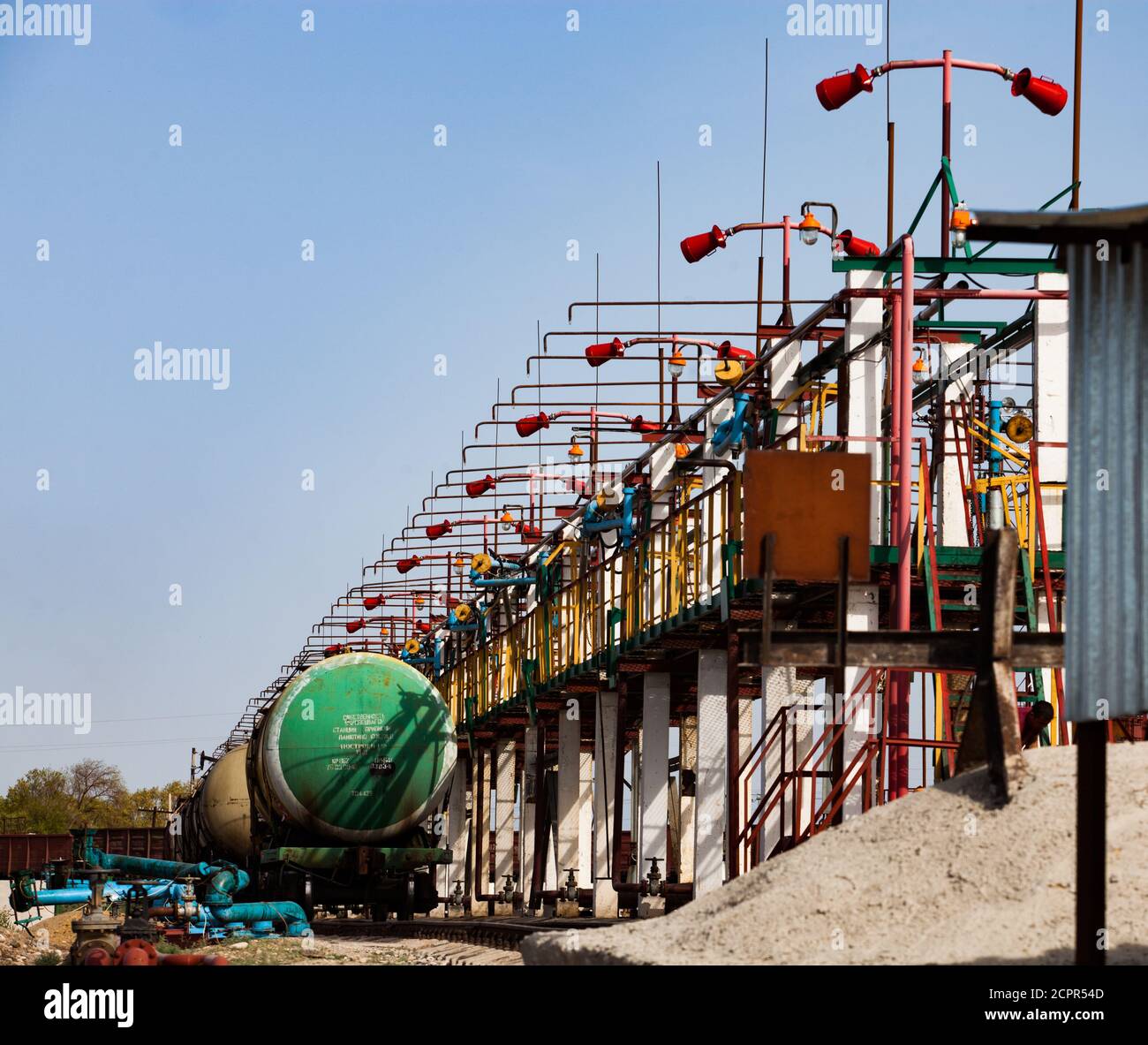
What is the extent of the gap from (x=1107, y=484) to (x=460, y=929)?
17557 millimetres

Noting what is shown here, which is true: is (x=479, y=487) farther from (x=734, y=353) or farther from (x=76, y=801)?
(x=76, y=801)

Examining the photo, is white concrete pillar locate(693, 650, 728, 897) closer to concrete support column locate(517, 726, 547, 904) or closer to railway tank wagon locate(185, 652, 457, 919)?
railway tank wagon locate(185, 652, 457, 919)

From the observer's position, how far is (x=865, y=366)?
1784 cm

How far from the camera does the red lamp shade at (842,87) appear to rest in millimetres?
19172

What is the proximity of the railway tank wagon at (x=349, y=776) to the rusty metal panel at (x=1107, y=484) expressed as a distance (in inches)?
679

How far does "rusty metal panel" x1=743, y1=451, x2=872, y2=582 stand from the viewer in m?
10.3

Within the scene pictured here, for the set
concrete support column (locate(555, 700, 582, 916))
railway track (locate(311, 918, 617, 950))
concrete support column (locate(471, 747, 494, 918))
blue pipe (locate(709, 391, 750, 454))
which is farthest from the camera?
concrete support column (locate(471, 747, 494, 918))

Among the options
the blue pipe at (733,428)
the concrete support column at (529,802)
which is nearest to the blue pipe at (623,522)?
the blue pipe at (733,428)

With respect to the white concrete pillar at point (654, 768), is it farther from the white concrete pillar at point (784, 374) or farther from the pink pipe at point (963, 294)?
the pink pipe at point (963, 294)

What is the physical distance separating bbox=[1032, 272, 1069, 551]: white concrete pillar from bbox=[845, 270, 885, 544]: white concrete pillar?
1.66 meters

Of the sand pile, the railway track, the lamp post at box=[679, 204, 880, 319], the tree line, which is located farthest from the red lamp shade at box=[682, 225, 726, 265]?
the tree line

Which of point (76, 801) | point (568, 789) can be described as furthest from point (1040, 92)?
point (76, 801)

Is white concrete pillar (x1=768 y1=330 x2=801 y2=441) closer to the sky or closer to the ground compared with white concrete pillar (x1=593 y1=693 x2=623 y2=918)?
closer to the sky

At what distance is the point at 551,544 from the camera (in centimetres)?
3038
